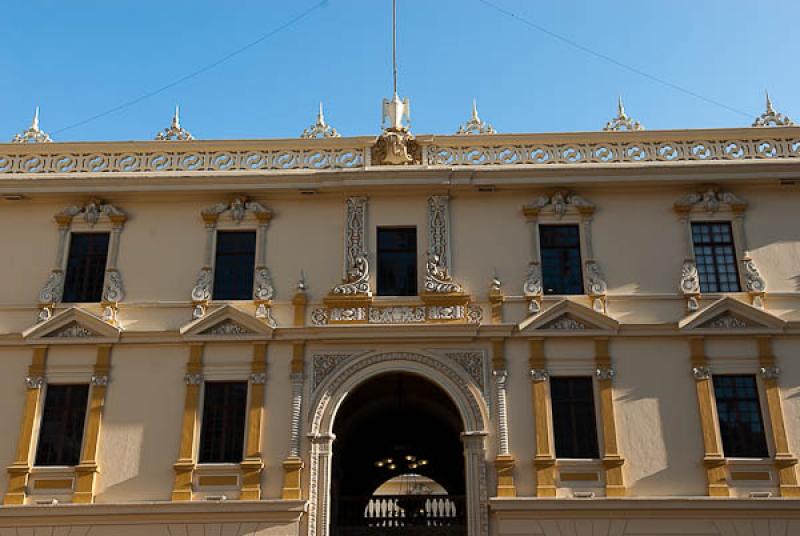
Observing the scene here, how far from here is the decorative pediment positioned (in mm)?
20703

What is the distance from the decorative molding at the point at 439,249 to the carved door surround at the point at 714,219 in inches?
218

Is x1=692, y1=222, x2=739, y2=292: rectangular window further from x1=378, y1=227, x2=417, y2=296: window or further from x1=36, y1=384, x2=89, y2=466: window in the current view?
x1=36, y1=384, x2=89, y2=466: window

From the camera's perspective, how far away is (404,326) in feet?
67.4

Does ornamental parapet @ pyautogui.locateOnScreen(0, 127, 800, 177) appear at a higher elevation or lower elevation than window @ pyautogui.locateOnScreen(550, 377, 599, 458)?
higher

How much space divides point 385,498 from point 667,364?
7691 millimetres

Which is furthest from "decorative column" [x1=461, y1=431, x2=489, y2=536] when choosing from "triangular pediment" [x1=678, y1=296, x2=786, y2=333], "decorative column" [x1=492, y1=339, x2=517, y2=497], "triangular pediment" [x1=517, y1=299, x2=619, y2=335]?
"triangular pediment" [x1=678, y1=296, x2=786, y2=333]

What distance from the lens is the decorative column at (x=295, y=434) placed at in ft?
63.7

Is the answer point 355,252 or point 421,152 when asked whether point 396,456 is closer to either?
point 355,252

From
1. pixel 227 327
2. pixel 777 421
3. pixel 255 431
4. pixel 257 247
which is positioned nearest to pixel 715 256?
pixel 777 421

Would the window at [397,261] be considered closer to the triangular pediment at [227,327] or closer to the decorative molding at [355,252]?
the decorative molding at [355,252]

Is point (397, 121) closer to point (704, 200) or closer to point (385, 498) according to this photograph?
point (704, 200)

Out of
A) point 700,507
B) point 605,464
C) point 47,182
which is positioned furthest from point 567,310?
point 47,182

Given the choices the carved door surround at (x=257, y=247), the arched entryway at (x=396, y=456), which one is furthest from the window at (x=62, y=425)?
the arched entryway at (x=396, y=456)

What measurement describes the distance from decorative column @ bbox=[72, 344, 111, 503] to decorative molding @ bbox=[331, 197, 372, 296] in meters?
5.68
